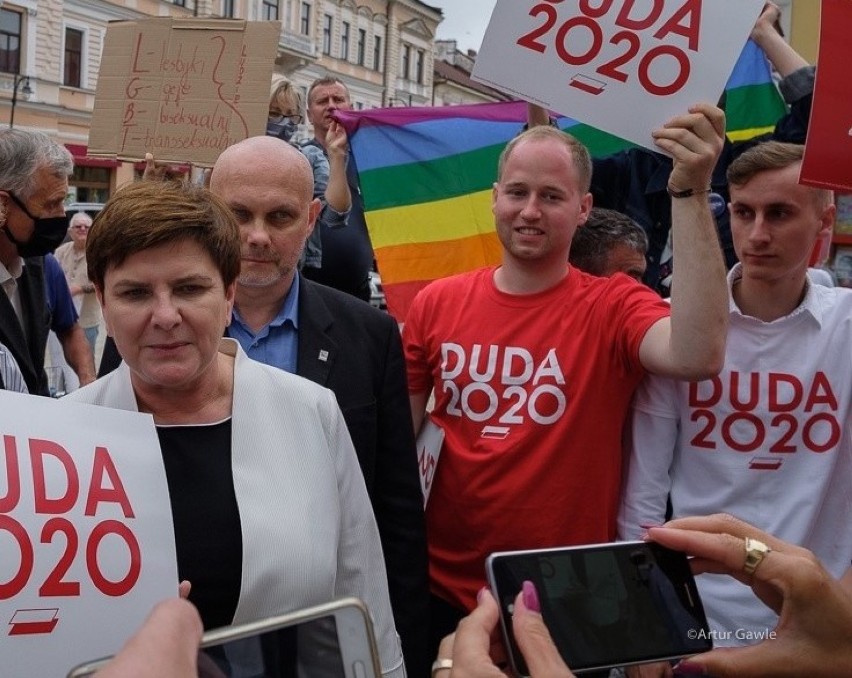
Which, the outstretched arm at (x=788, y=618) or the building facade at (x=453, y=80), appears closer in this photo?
the outstretched arm at (x=788, y=618)

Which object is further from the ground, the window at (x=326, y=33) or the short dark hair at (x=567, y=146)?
the window at (x=326, y=33)

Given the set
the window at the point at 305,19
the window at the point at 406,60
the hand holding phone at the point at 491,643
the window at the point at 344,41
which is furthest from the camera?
the window at the point at 406,60

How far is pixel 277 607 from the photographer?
1876mm

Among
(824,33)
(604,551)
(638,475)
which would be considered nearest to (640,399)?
(638,475)

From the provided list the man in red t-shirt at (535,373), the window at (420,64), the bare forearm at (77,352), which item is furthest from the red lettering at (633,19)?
the window at (420,64)

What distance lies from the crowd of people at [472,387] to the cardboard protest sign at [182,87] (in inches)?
69.9

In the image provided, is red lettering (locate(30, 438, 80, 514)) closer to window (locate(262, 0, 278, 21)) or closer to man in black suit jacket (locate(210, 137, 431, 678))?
man in black suit jacket (locate(210, 137, 431, 678))

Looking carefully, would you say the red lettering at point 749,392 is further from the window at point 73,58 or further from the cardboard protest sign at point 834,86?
the window at point 73,58

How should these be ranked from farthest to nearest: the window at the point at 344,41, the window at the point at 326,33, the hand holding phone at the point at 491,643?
the window at the point at 344,41 < the window at the point at 326,33 < the hand holding phone at the point at 491,643

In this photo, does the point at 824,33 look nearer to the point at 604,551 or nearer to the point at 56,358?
the point at 604,551

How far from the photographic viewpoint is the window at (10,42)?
2864 centimetres

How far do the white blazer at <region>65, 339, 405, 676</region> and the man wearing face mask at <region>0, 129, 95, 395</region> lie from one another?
1748 mm

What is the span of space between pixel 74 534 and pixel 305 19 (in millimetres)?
43598

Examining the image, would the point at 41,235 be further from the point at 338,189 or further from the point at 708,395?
the point at 708,395
